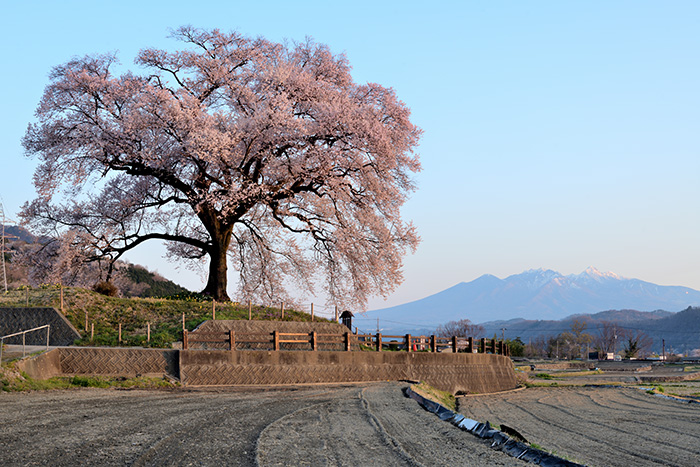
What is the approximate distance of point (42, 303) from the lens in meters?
31.0

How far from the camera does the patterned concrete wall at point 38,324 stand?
29.0 metres

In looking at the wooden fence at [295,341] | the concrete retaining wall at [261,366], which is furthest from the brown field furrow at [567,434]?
the wooden fence at [295,341]

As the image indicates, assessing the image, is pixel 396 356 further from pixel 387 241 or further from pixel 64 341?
pixel 64 341

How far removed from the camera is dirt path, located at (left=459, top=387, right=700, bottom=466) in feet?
49.5

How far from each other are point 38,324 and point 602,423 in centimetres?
2491

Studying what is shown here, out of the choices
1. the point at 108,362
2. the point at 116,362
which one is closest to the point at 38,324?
the point at 108,362

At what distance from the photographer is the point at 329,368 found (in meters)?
29.0

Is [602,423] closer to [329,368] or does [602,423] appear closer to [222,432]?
[329,368]

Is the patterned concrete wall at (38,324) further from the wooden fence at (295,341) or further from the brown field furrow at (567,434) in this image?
the brown field furrow at (567,434)

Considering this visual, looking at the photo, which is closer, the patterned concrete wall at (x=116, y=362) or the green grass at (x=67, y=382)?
the green grass at (x=67, y=382)

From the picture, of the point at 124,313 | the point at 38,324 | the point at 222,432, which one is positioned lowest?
the point at 222,432

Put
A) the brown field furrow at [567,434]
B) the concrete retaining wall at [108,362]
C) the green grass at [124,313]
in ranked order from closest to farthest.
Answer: the brown field furrow at [567,434], the concrete retaining wall at [108,362], the green grass at [124,313]

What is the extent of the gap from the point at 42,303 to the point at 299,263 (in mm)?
15311

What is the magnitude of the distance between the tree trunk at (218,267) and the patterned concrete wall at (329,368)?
35.2 ft
